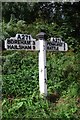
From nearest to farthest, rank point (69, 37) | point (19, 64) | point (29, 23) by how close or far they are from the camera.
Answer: point (19, 64) < point (69, 37) < point (29, 23)

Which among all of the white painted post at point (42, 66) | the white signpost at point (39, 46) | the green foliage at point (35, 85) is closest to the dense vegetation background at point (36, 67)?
the green foliage at point (35, 85)

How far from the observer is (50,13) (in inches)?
486

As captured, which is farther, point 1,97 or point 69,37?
point 69,37

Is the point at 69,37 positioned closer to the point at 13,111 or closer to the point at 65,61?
the point at 65,61

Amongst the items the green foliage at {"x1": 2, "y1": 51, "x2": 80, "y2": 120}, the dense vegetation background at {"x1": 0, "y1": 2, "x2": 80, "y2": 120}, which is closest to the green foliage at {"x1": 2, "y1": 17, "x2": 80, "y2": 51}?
the dense vegetation background at {"x1": 0, "y1": 2, "x2": 80, "y2": 120}

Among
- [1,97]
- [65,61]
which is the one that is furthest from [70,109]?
[65,61]

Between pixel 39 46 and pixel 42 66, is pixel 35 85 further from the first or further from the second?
pixel 39 46

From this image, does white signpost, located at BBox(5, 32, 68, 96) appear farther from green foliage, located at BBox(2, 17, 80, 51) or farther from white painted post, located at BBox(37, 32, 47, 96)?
green foliage, located at BBox(2, 17, 80, 51)

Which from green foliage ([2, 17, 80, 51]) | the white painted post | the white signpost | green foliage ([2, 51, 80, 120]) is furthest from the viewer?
green foliage ([2, 17, 80, 51])

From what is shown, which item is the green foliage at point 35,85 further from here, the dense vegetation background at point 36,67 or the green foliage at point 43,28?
the green foliage at point 43,28

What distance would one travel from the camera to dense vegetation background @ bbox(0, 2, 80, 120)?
6.81 m

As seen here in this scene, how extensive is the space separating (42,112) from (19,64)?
3.12 meters

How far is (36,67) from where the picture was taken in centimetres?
927

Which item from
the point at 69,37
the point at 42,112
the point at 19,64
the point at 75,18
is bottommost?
the point at 42,112
